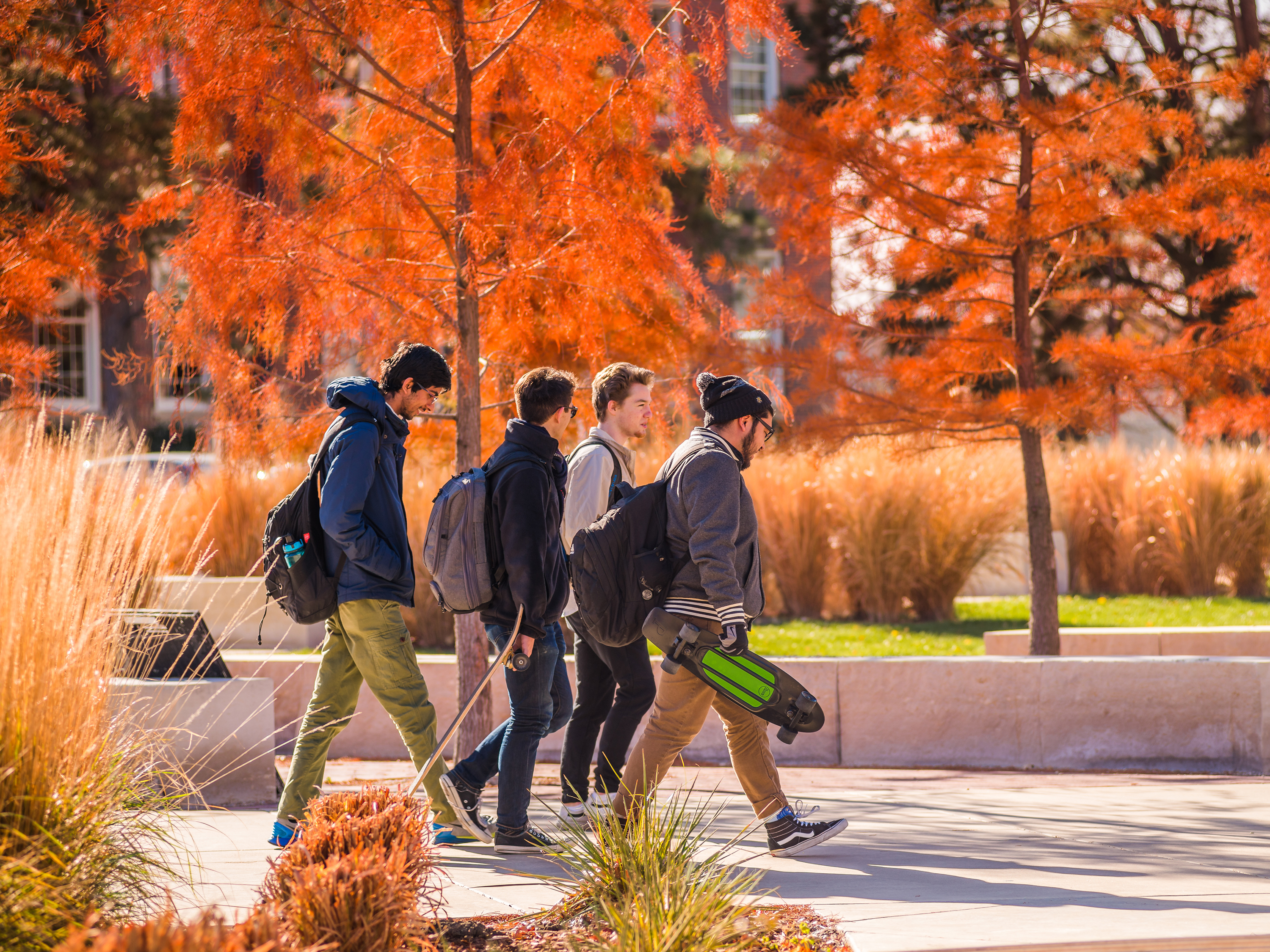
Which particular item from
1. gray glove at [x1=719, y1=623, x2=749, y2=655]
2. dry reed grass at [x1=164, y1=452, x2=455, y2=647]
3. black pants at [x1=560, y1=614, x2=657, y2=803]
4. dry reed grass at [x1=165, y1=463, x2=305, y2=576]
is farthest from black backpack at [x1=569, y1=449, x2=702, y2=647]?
dry reed grass at [x1=165, y1=463, x2=305, y2=576]

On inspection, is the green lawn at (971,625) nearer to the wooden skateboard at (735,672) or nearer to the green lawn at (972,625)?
the green lawn at (972,625)

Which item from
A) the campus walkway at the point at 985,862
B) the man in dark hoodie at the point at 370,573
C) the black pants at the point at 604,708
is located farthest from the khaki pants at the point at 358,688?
the black pants at the point at 604,708

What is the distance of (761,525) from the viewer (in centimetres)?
1170

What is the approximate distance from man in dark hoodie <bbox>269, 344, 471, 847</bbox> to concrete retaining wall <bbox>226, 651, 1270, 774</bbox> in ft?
8.44

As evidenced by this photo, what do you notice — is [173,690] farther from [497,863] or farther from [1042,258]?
[1042,258]

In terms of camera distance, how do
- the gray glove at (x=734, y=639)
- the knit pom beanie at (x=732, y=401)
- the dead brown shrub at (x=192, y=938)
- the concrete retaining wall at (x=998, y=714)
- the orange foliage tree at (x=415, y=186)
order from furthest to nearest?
1. the concrete retaining wall at (x=998, y=714)
2. the orange foliage tree at (x=415, y=186)
3. the knit pom beanie at (x=732, y=401)
4. the gray glove at (x=734, y=639)
5. the dead brown shrub at (x=192, y=938)

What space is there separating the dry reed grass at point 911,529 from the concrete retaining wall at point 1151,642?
2.06m

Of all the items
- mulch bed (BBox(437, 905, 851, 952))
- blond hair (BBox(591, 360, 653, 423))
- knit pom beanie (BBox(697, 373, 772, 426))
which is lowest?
mulch bed (BBox(437, 905, 851, 952))

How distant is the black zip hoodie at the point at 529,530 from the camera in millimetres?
4750

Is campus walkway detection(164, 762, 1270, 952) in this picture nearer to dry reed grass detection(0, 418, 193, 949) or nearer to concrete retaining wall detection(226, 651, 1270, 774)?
concrete retaining wall detection(226, 651, 1270, 774)

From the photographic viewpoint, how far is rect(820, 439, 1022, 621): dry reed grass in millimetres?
11367

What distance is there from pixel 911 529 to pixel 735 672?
283 inches

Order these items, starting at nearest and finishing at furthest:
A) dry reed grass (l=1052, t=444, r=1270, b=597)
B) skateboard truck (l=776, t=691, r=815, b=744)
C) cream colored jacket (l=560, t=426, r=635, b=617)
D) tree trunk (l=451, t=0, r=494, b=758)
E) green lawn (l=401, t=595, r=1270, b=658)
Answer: skateboard truck (l=776, t=691, r=815, b=744)
cream colored jacket (l=560, t=426, r=635, b=617)
tree trunk (l=451, t=0, r=494, b=758)
green lawn (l=401, t=595, r=1270, b=658)
dry reed grass (l=1052, t=444, r=1270, b=597)

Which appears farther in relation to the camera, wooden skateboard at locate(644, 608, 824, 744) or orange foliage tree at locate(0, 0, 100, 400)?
orange foliage tree at locate(0, 0, 100, 400)
